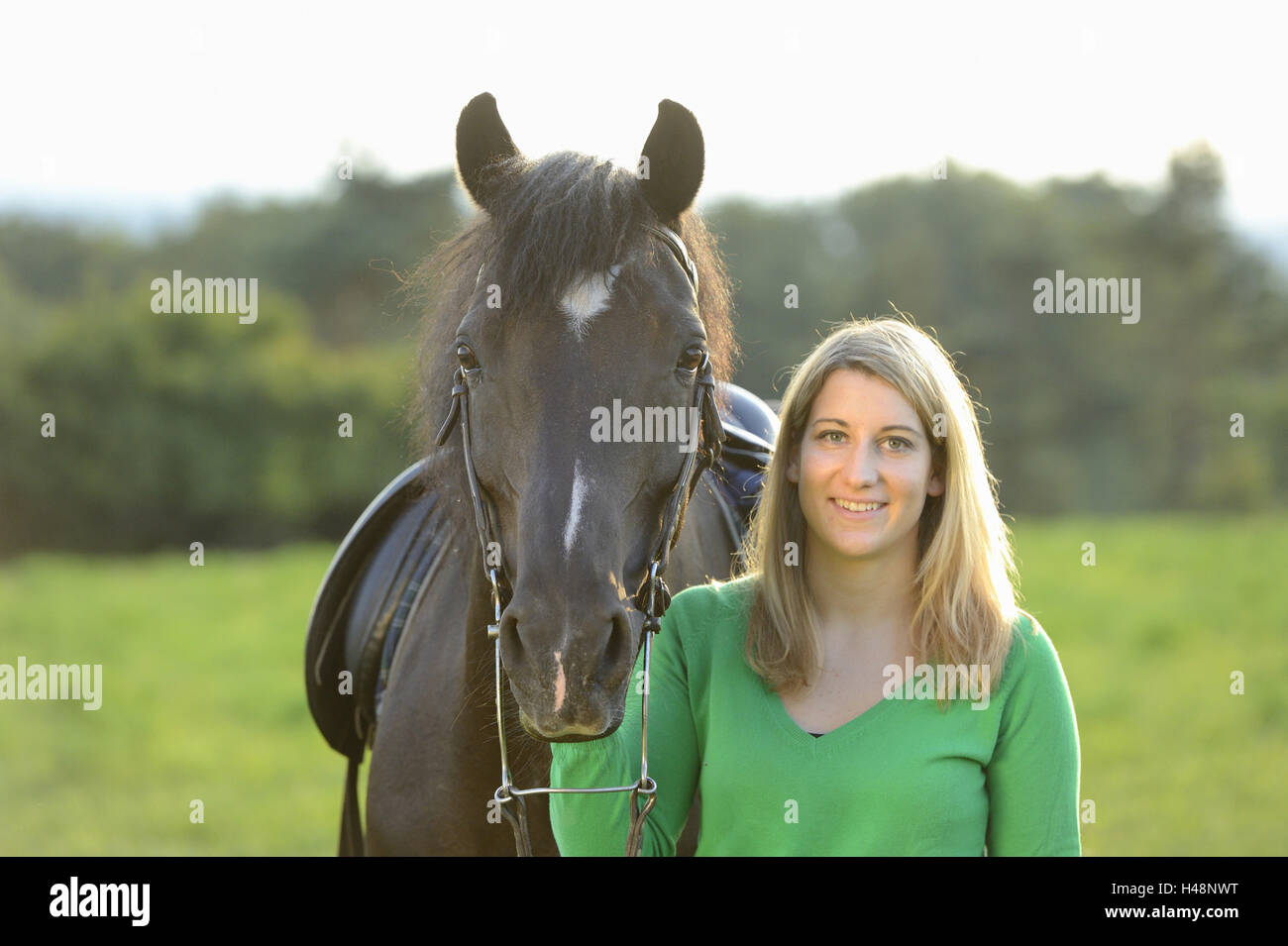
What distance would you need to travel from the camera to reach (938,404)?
7.50 feet

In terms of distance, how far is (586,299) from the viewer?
2.24 metres

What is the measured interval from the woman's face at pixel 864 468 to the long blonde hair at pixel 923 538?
0.04 m

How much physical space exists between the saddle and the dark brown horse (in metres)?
0.51

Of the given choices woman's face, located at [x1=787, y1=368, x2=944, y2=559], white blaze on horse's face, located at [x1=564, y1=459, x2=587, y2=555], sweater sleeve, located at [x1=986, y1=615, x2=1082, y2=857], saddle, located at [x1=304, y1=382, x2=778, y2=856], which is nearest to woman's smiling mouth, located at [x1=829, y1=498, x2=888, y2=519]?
woman's face, located at [x1=787, y1=368, x2=944, y2=559]

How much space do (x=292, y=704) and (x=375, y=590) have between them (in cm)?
778

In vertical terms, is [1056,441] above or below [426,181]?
below

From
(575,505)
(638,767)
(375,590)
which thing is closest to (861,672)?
(638,767)

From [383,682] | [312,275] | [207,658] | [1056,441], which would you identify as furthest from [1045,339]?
[383,682]

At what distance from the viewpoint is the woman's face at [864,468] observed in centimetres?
224

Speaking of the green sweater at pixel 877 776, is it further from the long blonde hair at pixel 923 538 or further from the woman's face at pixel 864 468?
the woman's face at pixel 864 468

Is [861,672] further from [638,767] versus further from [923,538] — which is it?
[638,767]
